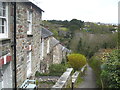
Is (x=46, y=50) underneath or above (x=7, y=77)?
above

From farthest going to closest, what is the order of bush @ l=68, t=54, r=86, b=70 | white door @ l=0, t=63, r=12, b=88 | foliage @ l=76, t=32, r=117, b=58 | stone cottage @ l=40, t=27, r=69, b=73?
foliage @ l=76, t=32, r=117, b=58, bush @ l=68, t=54, r=86, b=70, stone cottage @ l=40, t=27, r=69, b=73, white door @ l=0, t=63, r=12, b=88

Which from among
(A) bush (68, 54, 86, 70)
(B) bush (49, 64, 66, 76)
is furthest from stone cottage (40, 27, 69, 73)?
(A) bush (68, 54, 86, 70)

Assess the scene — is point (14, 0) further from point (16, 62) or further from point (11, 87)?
point (11, 87)

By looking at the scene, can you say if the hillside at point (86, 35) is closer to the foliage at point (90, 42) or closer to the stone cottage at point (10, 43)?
the foliage at point (90, 42)

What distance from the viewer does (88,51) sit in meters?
33.2

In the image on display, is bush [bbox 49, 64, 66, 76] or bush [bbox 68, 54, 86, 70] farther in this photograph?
bush [bbox 68, 54, 86, 70]

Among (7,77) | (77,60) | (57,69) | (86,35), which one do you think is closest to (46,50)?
(57,69)

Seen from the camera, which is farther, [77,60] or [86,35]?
[86,35]

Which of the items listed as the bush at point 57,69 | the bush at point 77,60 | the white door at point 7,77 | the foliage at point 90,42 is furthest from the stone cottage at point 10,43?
the foliage at point 90,42

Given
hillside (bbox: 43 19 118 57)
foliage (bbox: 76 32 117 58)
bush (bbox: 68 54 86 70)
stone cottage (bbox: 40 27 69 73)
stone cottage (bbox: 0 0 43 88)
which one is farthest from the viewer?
foliage (bbox: 76 32 117 58)

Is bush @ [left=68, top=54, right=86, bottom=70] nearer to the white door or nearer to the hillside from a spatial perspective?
the hillside

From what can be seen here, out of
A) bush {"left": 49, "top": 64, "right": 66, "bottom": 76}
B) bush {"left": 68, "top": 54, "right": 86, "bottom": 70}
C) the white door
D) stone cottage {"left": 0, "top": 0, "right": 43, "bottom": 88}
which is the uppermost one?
stone cottage {"left": 0, "top": 0, "right": 43, "bottom": 88}

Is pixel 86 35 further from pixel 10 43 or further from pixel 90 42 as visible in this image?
pixel 10 43

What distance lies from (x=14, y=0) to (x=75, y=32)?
27.5 m
